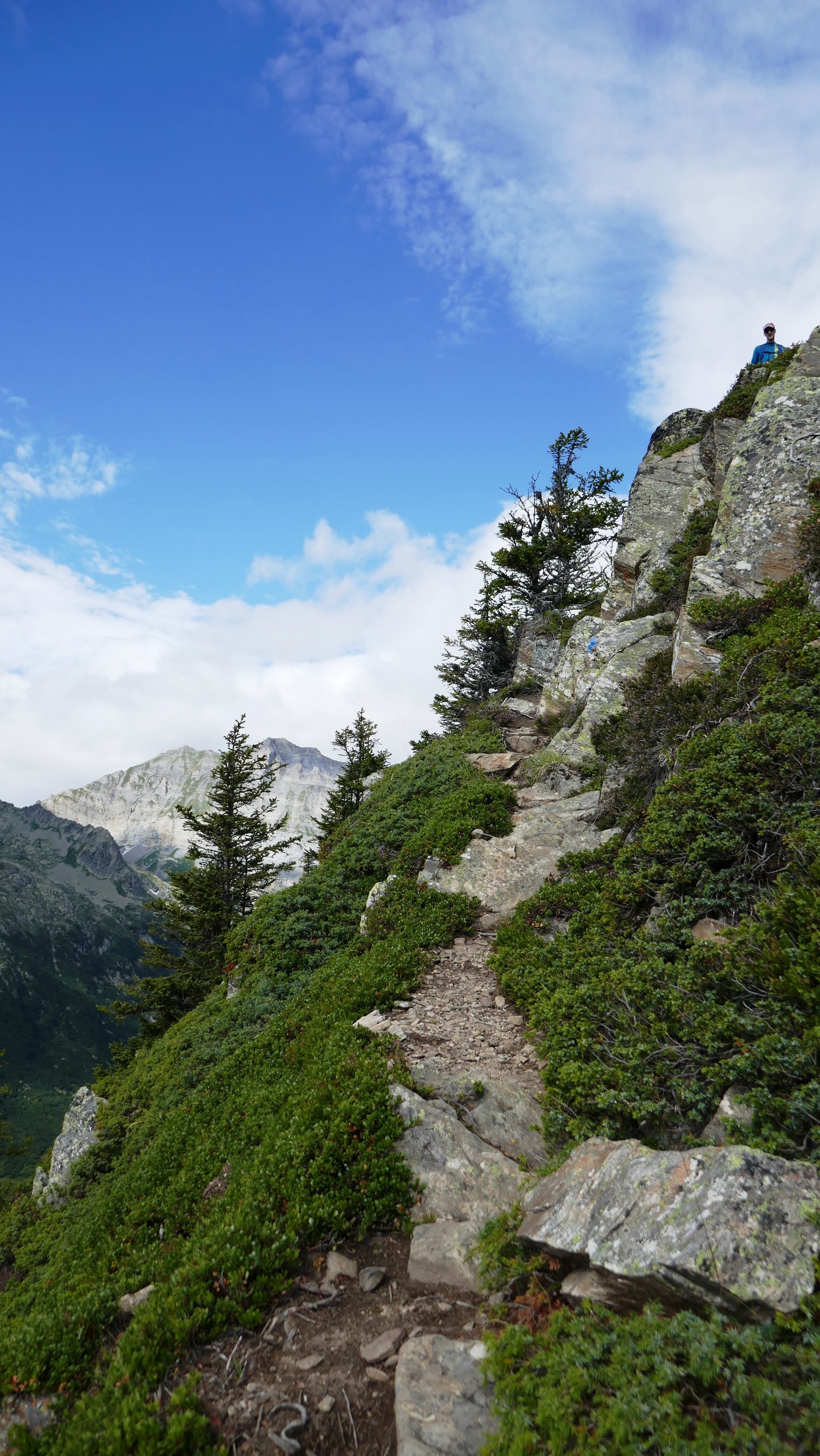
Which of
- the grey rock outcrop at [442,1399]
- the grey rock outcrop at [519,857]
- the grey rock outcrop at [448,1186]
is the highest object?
the grey rock outcrop at [519,857]

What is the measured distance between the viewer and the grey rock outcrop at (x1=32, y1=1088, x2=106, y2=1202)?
53.1 ft

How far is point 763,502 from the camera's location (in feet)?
47.9

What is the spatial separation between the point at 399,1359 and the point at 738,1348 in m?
2.82

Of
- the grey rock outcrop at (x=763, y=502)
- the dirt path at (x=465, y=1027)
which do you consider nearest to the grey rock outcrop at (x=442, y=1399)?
the dirt path at (x=465, y=1027)

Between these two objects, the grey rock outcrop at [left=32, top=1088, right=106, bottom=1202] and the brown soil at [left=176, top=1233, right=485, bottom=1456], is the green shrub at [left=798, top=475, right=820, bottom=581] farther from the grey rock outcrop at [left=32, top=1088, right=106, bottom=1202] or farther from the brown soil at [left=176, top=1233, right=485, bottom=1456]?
the grey rock outcrop at [left=32, top=1088, right=106, bottom=1202]

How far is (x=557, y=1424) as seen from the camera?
3482 mm

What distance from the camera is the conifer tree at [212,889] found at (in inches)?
1114

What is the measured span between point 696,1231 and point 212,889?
30859 mm

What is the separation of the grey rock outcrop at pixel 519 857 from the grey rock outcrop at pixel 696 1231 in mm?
9171

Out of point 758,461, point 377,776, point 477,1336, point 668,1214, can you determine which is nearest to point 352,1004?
point 477,1336

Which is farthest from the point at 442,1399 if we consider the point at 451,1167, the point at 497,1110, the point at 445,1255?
the point at 497,1110

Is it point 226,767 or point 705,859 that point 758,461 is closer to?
point 705,859

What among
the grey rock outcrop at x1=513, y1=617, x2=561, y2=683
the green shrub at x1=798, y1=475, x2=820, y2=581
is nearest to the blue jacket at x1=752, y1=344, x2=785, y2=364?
the green shrub at x1=798, y1=475, x2=820, y2=581

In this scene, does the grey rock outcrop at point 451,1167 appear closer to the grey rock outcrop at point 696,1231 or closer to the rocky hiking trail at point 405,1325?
the rocky hiking trail at point 405,1325
